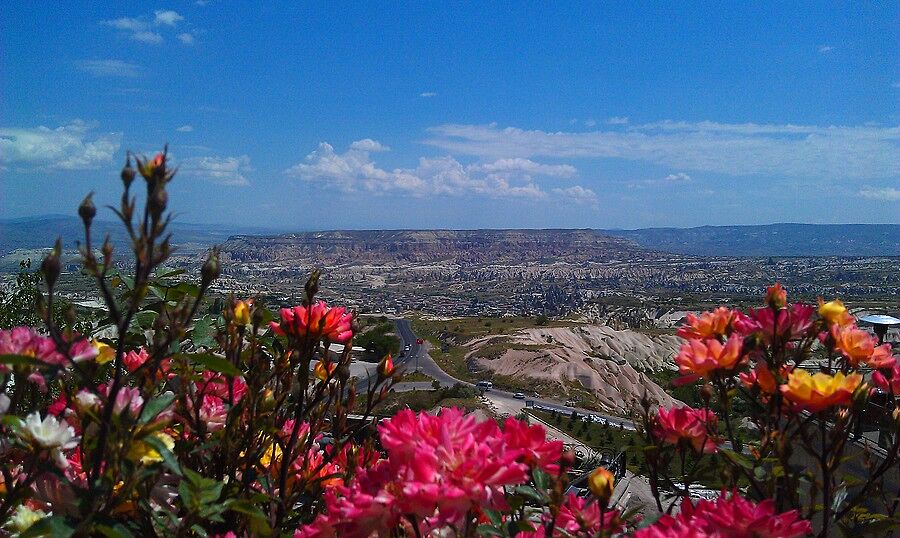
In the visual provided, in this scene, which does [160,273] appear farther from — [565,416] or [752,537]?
[565,416]

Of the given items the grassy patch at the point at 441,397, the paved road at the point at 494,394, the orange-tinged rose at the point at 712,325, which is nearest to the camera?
the orange-tinged rose at the point at 712,325

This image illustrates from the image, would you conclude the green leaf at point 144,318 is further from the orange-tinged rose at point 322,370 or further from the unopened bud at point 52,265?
the unopened bud at point 52,265

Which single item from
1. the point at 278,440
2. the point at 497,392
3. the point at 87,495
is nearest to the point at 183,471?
the point at 87,495

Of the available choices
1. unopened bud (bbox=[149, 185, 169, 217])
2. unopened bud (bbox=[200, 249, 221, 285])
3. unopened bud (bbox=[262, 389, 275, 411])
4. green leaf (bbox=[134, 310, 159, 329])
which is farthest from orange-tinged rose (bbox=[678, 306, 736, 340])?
green leaf (bbox=[134, 310, 159, 329])

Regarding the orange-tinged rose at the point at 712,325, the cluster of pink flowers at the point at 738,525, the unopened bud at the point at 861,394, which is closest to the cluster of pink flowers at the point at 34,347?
the cluster of pink flowers at the point at 738,525

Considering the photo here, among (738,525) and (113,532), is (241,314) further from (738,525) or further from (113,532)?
(738,525)

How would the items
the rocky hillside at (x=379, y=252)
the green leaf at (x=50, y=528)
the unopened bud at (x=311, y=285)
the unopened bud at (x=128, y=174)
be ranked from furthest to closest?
the rocky hillside at (x=379, y=252)
the unopened bud at (x=311, y=285)
the unopened bud at (x=128, y=174)
the green leaf at (x=50, y=528)

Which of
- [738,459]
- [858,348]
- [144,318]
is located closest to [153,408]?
[144,318]

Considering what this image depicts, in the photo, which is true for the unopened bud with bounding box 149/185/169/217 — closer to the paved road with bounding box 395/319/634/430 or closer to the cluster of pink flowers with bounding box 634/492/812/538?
the cluster of pink flowers with bounding box 634/492/812/538

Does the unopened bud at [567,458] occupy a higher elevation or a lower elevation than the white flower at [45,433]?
lower
